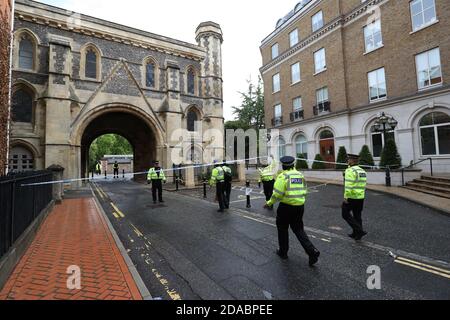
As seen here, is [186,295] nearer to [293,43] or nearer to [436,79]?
[436,79]

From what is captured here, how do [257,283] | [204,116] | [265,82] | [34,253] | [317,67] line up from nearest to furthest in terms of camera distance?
[257,283]
[34,253]
[317,67]
[204,116]
[265,82]

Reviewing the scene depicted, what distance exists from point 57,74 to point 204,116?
12.1 metres

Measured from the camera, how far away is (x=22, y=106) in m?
16.6

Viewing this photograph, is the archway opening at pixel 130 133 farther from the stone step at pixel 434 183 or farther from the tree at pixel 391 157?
the stone step at pixel 434 183

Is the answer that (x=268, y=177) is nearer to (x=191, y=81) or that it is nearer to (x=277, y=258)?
(x=277, y=258)

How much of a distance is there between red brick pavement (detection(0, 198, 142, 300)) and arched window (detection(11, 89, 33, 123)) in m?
13.6

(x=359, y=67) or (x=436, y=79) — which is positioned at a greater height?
(x=359, y=67)

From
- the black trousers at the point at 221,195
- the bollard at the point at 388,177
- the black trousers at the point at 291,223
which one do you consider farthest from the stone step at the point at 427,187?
the black trousers at the point at 291,223

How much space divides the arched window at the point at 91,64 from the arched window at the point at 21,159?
697 cm

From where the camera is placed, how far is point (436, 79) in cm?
1498

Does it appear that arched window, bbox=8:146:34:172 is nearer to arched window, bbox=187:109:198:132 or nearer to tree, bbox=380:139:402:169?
arched window, bbox=187:109:198:132

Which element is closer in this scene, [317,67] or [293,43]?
[317,67]

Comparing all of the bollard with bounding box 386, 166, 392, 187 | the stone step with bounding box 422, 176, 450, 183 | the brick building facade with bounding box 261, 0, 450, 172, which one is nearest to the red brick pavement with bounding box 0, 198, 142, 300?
the stone step with bounding box 422, 176, 450, 183

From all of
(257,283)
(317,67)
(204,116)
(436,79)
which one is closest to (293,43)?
(317,67)
